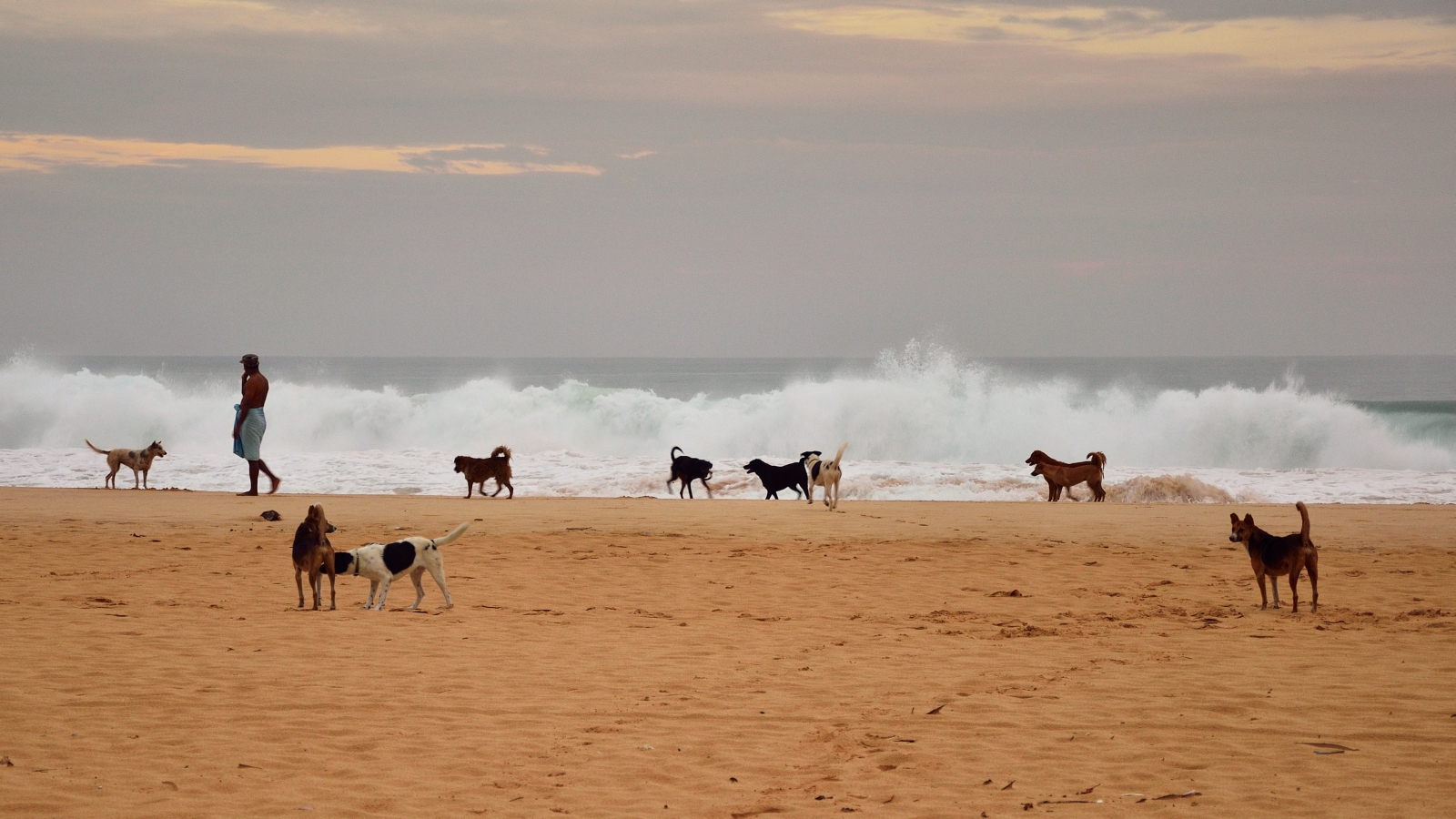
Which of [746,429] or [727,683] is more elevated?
[746,429]

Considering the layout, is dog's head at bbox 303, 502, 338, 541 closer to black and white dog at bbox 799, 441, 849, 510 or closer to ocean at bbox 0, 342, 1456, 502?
black and white dog at bbox 799, 441, 849, 510

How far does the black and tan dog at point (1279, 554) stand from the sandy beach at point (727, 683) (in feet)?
1.07

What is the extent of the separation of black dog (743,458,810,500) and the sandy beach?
5.27 meters

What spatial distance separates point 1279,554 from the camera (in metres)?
9.30

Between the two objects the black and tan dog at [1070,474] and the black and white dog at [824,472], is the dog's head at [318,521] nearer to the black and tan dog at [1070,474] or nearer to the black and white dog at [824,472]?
the black and white dog at [824,472]

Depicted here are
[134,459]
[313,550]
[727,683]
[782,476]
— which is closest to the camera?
[727,683]

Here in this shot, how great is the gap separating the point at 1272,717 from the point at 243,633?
6.88 meters

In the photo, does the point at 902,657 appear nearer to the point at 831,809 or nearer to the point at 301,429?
the point at 831,809

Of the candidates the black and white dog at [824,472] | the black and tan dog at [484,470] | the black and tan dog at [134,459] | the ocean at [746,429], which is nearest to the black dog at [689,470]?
the black and white dog at [824,472]

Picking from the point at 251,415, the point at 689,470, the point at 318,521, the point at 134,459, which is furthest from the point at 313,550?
the point at 134,459

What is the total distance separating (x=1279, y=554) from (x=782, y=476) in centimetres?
1022

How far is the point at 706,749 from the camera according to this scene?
568 cm

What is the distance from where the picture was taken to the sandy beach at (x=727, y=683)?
16.5 feet

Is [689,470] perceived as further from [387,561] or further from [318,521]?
[318,521]
